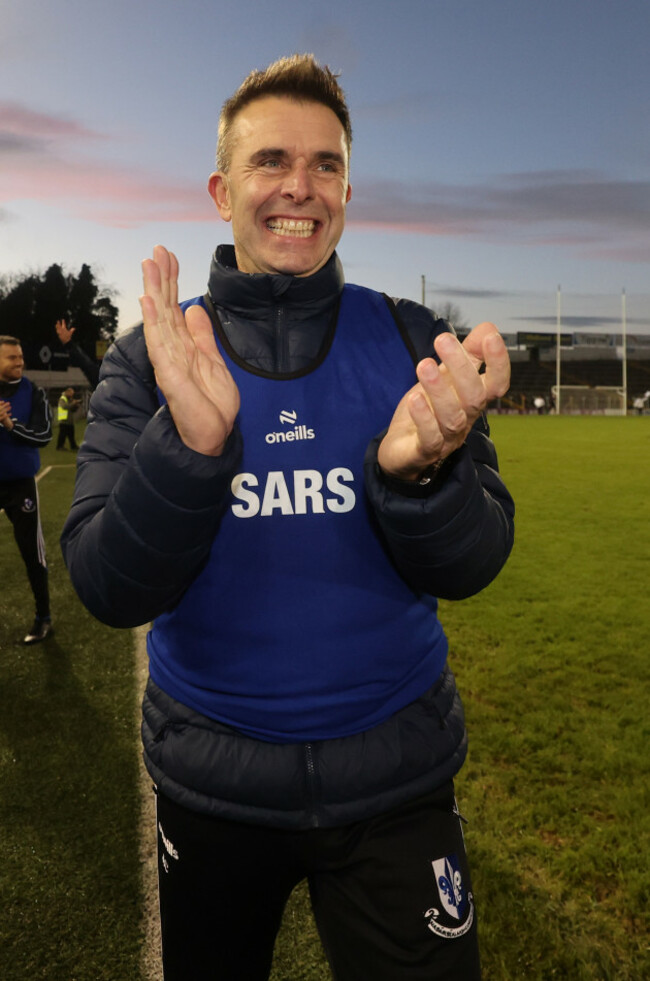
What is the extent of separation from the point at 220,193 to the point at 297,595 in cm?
96

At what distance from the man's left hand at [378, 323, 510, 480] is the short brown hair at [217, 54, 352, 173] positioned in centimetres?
75

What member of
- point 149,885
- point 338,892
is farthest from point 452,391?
point 149,885

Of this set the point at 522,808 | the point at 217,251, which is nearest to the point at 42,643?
the point at 522,808

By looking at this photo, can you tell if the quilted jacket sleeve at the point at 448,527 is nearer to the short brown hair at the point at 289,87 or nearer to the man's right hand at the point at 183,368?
the man's right hand at the point at 183,368

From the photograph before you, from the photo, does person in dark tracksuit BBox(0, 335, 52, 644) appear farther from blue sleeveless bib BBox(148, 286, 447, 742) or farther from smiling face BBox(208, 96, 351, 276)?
blue sleeveless bib BBox(148, 286, 447, 742)

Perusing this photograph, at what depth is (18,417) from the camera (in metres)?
5.80

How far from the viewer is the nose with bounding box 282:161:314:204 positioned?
1637mm

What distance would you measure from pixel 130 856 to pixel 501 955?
156 cm

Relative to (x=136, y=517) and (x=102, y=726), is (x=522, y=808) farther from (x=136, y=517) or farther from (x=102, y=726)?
(x=136, y=517)

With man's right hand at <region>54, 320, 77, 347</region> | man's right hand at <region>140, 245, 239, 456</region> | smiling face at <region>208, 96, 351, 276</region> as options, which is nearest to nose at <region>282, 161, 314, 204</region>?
smiling face at <region>208, 96, 351, 276</region>

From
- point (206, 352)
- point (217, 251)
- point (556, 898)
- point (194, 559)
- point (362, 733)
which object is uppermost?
point (217, 251)

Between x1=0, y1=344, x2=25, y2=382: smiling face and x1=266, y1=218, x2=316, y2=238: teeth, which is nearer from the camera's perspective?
x1=266, y1=218, x2=316, y2=238: teeth

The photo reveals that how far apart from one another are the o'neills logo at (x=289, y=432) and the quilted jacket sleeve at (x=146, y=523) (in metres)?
0.13

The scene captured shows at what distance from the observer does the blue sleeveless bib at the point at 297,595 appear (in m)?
1.52
